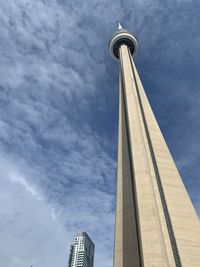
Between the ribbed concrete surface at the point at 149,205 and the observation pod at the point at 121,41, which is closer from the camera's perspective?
the ribbed concrete surface at the point at 149,205

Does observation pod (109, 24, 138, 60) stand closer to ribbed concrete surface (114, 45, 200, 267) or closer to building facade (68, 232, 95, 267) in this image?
ribbed concrete surface (114, 45, 200, 267)

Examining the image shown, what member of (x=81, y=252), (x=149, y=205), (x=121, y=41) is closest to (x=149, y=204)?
(x=149, y=205)

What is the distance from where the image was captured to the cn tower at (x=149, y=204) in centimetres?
2488

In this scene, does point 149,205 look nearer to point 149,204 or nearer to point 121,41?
point 149,204

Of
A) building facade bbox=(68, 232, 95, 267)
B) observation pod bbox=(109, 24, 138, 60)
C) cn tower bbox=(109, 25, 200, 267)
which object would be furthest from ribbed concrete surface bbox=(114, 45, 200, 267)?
building facade bbox=(68, 232, 95, 267)

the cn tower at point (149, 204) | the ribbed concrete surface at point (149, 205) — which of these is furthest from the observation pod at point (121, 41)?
the ribbed concrete surface at point (149, 205)

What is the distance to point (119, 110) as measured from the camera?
45094 mm

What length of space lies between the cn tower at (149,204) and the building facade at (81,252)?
270 ft

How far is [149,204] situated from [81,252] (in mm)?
A: 93424

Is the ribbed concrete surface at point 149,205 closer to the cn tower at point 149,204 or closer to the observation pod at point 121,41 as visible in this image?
the cn tower at point 149,204

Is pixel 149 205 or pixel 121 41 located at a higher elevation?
pixel 121 41

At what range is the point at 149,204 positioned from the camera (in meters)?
27.1

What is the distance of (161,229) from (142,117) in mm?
16869

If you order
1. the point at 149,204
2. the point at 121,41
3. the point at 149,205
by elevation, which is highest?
the point at 121,41
